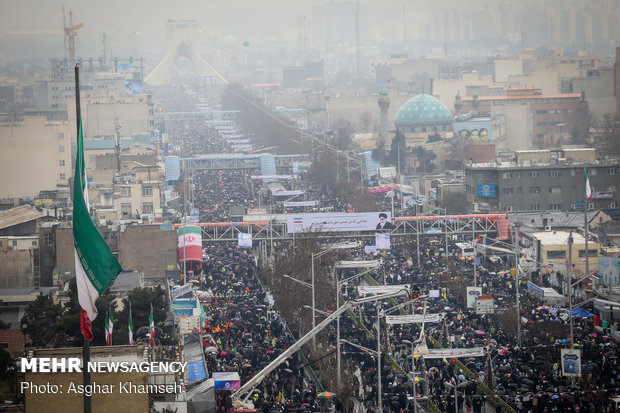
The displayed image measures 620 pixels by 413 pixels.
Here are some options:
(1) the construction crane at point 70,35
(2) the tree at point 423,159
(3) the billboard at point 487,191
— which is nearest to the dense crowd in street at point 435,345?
(3) the billboard at point 487,191

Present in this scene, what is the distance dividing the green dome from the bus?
26.9 metres

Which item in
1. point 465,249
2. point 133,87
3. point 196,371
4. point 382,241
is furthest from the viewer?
point 133,87

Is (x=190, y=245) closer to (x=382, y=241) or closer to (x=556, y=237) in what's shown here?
(x=382, y=241)

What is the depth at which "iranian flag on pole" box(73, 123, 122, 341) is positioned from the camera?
31.0ft

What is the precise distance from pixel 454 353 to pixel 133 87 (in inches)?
2511

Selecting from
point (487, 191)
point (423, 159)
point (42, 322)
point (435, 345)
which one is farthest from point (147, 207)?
point (423, 159)

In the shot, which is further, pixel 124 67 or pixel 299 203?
pixel 124 67

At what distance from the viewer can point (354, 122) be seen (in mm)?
83000

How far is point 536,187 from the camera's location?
132ft

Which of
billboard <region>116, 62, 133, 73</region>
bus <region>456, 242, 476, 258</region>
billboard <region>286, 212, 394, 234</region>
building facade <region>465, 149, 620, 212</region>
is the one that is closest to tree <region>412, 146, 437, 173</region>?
building facade <region>465, 149, 620, 212</region>

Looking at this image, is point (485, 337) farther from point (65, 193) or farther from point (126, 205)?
point (65, 193)

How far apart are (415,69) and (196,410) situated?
96304 millimetres

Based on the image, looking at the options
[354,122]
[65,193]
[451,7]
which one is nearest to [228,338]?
[65,193]

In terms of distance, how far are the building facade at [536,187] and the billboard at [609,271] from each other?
12.9 meters
